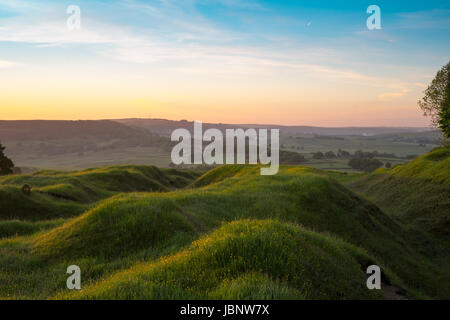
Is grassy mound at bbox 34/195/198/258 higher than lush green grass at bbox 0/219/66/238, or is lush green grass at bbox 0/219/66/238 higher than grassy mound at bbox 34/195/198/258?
grassy mound at bbox 34/195/198/258

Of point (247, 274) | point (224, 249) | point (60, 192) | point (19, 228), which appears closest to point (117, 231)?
point (224, 249)

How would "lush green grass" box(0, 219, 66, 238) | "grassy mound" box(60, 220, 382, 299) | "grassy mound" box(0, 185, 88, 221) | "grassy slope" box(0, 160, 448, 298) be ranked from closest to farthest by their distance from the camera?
"grassy mound" box(60, 220, 382, 299), "grassy slope" box(0, 160, 448, 298), "lush green grass" box(0, 219, 66, 238), "grassy mound" box(0, 185, 88, 221)

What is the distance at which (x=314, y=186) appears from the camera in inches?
1134

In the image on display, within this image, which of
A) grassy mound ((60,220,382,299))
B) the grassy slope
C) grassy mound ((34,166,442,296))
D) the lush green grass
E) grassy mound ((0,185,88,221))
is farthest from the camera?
grassy mound ((0,185,88,221))

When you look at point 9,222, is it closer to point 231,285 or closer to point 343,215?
point 231,285

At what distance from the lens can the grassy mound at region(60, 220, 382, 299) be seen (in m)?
6.91

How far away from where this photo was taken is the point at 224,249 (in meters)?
8.88

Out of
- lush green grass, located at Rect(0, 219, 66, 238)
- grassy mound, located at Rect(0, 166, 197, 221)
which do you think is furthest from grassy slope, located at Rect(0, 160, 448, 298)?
grassy mound, located at Rect(0, 166, 197, 221)

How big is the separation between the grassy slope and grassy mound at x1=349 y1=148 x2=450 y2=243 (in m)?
5.66

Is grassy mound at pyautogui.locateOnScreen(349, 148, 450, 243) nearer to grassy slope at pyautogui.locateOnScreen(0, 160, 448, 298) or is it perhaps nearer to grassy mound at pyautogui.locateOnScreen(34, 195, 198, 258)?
grassy slope at pyautogui.locateOnScreen(0, 160, 448, 298)

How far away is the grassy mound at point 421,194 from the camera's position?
32.2m

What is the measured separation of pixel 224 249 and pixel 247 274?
142cm

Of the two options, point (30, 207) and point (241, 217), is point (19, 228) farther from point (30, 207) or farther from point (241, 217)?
point (241, 217)

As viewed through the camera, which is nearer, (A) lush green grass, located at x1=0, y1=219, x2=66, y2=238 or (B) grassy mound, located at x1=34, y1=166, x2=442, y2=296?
(B) grassy mound, located at x1=34, y1=166, x2=442, y2=296
